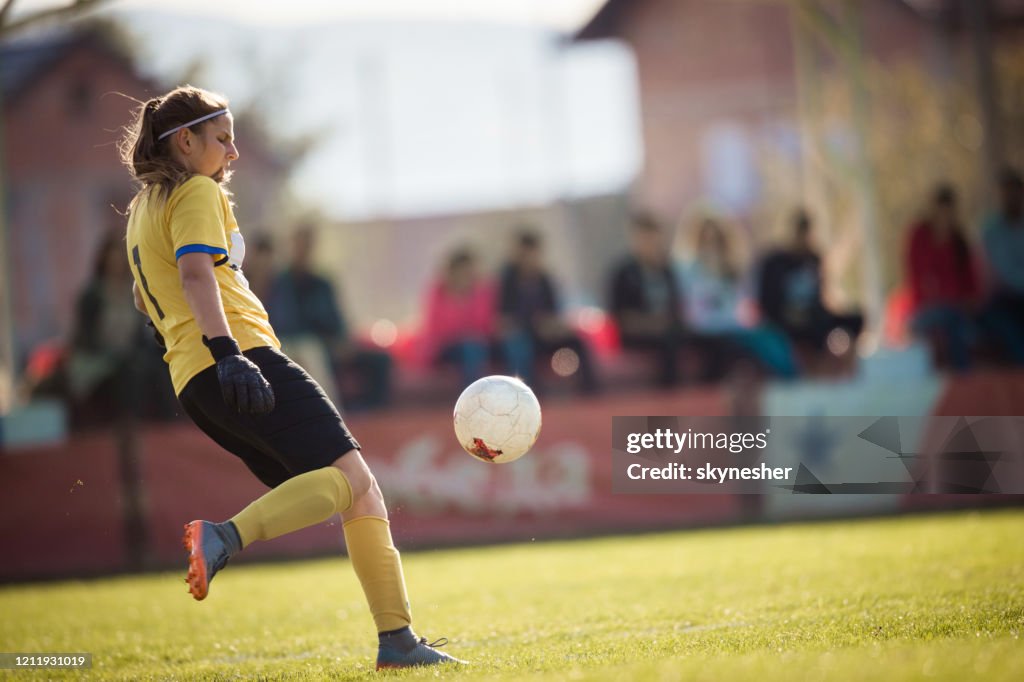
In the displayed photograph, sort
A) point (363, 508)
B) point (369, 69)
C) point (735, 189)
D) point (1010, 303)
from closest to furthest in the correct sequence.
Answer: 1. point (363, 508)
2. point (1010, 303)
3. point (735, 189)
4. point (369, 69)

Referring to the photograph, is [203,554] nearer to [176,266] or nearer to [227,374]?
[227,374]

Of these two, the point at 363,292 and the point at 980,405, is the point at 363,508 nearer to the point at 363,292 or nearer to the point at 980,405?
the point at 980,405

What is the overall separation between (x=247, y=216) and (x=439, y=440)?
20.4 metres

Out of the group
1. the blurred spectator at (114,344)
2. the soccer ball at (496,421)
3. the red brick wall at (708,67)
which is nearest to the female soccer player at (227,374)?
the soccer ball at (496,421)

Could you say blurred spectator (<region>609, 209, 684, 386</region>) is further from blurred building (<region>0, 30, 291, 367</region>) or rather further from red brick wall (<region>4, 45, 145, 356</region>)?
red brick wall (<region>4, 45, 145, 356</region>)

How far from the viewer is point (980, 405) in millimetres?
11930

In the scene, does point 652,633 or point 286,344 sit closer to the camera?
point 652,633

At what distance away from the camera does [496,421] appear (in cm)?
534

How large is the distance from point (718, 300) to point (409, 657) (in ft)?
28.4

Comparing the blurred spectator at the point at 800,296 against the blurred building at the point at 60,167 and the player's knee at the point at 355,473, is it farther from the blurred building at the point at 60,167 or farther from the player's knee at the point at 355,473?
the blurred building at the point at 60,167

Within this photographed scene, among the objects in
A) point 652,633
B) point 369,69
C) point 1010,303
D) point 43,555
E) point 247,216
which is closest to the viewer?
point 652,633

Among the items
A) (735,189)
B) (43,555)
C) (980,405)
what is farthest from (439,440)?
(735,189)

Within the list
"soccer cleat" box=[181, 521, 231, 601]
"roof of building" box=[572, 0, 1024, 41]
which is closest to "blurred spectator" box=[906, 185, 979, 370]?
"soccer cleat" box=[181, 521, 231, 601]

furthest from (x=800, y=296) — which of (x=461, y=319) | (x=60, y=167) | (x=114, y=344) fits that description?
(x=60, y=167)
